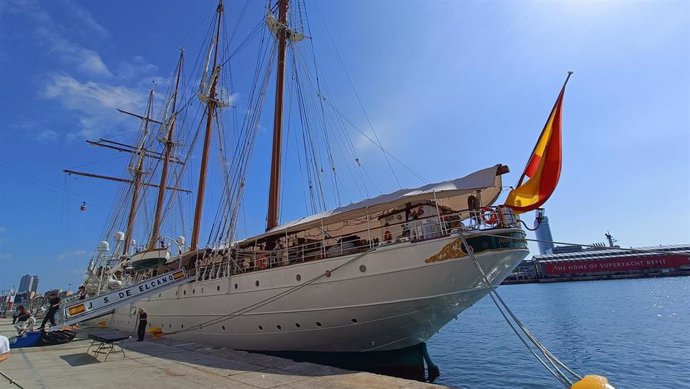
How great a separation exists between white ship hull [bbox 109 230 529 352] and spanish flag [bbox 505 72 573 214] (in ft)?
4.40

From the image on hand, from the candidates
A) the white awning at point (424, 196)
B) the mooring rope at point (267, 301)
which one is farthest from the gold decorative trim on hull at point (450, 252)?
the mooring rope at point (267, 301)

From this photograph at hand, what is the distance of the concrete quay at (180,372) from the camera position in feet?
21.5

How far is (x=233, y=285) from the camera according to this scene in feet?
42.8

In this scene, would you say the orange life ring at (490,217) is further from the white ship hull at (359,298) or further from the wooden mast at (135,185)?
the wooden mast at (135,185)

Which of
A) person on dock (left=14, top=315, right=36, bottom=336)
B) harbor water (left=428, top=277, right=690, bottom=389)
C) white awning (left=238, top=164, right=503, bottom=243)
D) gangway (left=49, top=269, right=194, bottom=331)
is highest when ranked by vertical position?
white awning (left=238, top=164, right=503, bottom=243)

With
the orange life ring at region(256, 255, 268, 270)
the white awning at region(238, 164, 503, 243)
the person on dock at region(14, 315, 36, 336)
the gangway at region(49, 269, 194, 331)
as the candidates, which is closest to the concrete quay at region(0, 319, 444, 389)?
the gangway at region(49, 269, 194, 331)

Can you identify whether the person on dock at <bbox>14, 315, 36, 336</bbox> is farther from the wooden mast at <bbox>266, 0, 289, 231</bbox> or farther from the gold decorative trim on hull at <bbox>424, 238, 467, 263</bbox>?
the gold decorative trim on hull at <bbox>424, 238, 467, 263</bbox>

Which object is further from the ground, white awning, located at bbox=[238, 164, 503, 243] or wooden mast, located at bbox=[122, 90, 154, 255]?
wooden mast, located at bbox=[122, 90, 154, 255]

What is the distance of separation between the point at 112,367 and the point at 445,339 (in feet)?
57.0

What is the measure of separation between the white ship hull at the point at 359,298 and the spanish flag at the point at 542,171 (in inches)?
52.7

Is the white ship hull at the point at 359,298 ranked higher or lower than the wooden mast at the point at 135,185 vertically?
lower

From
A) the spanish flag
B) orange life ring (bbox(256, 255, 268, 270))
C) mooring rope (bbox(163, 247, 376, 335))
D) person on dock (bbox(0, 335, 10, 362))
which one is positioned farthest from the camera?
orange life ring (bbox(256, 255, 268, 270))

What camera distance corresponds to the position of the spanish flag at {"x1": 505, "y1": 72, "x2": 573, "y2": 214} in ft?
29.5

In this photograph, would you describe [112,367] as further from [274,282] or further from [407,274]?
[407,274]
